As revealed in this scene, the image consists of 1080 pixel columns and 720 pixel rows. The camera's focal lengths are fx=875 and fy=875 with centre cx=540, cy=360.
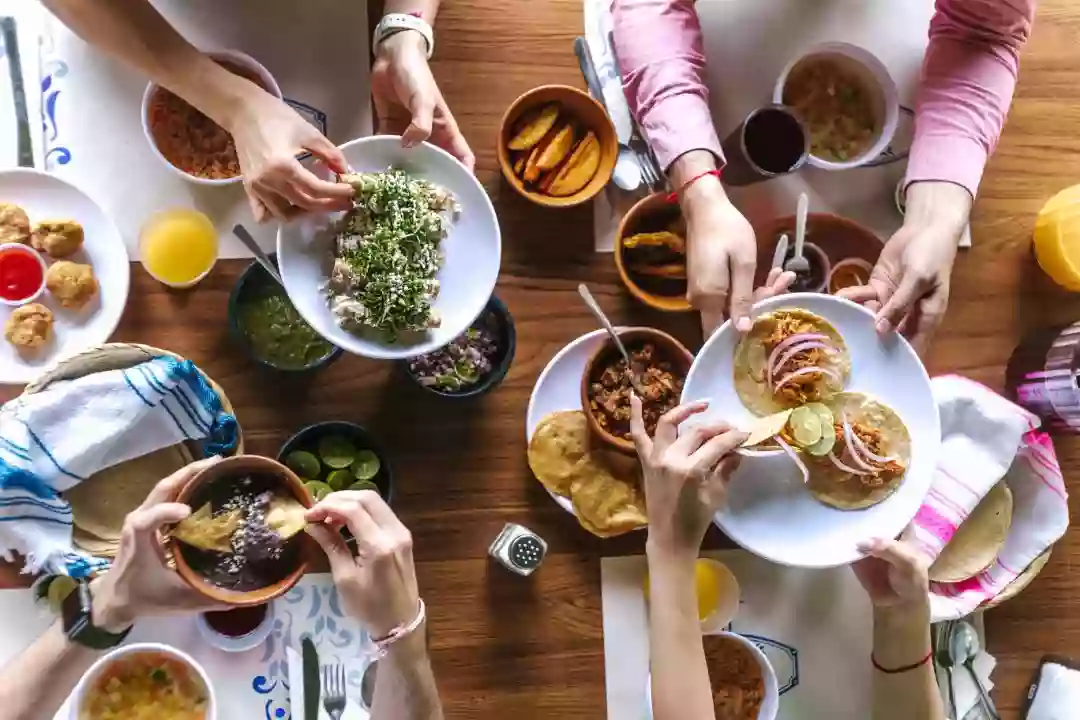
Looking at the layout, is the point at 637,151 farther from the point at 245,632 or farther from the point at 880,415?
the point at 245,632

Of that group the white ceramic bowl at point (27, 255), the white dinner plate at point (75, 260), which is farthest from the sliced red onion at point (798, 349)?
the white ceramic bowl at point (27, 255)

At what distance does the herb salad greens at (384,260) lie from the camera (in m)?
1.22

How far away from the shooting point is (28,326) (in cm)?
132

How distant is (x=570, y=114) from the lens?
4.82ft

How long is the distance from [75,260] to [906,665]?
1462 millimetres

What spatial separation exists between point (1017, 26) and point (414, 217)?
3.35ft

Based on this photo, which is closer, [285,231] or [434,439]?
[285,231]

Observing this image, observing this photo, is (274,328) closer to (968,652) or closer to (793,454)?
(793,454)

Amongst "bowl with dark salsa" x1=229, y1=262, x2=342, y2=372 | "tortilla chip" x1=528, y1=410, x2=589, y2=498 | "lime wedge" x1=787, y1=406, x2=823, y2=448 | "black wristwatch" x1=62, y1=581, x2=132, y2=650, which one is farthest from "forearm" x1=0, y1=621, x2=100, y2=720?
"lime wedge" x1=787, y1=406, x2=823, y2=448

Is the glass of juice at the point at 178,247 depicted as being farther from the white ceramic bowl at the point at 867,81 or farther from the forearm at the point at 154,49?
the white ceramic bowl at the point at 867,81

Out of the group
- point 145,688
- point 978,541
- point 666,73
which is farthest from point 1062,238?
point 145,688

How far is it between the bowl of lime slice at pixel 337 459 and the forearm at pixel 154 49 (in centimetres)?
49

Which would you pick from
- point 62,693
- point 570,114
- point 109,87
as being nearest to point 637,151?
point 570,114

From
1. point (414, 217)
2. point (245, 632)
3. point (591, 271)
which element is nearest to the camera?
point (414, 217)
